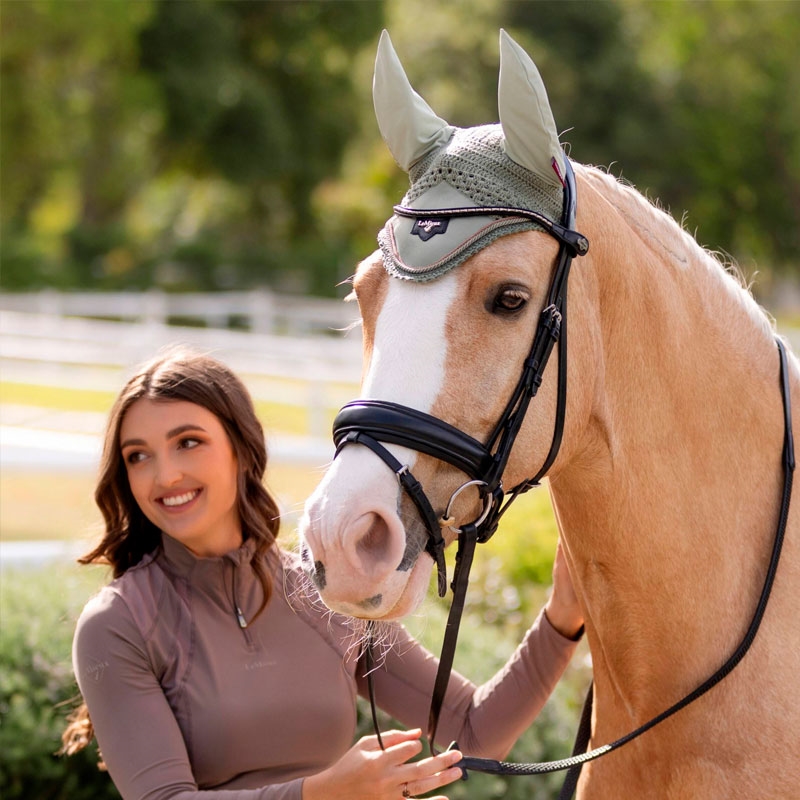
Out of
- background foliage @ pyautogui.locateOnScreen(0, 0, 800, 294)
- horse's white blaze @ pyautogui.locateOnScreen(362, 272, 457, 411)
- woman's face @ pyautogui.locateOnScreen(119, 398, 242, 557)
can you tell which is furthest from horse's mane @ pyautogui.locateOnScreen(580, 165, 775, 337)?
background foliage @ pyautogui.locateOnScreen(0, 0, 800, 294)

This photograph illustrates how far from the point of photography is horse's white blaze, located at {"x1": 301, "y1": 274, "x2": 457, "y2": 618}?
1870 mm

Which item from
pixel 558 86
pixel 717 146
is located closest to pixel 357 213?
pixel 558 86

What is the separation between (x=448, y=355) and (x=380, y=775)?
866 millimetres

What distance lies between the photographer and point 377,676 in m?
2.81

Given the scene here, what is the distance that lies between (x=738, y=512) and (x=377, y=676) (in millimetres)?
1091

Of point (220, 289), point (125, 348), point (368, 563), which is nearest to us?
point (368, 563)

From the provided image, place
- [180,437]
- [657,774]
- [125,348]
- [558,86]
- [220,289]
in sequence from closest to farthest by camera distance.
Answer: [657,774] → [180,437] → [125,348] → [220,289] → [558,86]

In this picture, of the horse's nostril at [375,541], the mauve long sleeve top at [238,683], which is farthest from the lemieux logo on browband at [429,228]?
the mauve long sleeve top at [238,683]

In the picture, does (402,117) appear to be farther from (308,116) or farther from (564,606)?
(308,116)

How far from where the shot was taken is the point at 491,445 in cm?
205

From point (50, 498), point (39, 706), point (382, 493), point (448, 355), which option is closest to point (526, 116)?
point (448, 355)

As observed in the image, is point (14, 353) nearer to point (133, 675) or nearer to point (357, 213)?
point (133, 675)

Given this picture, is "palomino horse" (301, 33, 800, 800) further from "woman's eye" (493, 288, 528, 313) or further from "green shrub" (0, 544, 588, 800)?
"green shrub" (0, 544, 588, 800)

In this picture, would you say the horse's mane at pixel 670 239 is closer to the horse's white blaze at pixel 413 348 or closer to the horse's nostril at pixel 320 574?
the horse's white blaze at pixel 413 348
